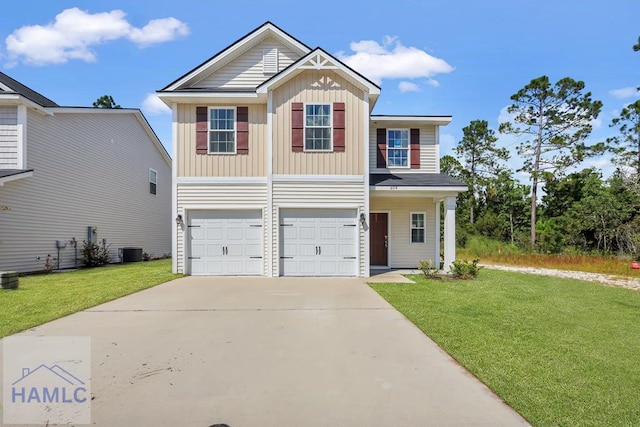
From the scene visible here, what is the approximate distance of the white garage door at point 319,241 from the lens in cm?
1173

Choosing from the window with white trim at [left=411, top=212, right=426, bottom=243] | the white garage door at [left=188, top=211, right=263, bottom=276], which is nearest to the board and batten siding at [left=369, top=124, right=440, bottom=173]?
the window with white trim at [left=411, top=212, right=426, bottom=243]

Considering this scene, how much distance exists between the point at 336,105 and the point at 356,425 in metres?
10.1

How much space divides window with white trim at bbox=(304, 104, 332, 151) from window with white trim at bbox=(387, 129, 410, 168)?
332 cm

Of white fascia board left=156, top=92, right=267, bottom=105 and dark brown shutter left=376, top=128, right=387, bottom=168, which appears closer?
white fascia board left=156, top=92, right=267, bottom=105

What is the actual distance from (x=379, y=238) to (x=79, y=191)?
39.9ft

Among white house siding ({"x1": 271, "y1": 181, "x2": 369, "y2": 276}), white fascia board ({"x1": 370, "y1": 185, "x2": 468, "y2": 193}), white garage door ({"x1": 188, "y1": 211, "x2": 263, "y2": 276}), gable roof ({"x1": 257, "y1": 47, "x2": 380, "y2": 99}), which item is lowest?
white garage door ({"x1": 188, "y1": 211, "x2": 263, "y2": 276})

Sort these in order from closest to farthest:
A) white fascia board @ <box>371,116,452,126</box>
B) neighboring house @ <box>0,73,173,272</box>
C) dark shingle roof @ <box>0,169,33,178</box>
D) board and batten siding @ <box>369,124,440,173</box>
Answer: dark shingle roof @ <box>0,169,33,178</box> → neighboring house @ <box>0,73,173,272</box> → white fascia board @ <box>371,116,452,126</box> → board and batten siding @ <box>369,124,440,173</box>

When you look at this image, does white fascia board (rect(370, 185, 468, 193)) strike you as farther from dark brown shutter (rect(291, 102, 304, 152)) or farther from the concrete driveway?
the concrete driveway

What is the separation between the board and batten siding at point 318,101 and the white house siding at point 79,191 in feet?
28.2

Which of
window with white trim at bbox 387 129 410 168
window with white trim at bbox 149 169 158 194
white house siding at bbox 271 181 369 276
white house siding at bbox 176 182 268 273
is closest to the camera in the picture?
white house siding at bbox 271 181 369 276

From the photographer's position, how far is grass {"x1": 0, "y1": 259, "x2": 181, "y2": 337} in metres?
6.19

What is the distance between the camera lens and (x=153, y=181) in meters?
20.9

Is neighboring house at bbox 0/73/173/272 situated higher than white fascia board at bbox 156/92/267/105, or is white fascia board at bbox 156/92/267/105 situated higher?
white fascia board at bbox 156/92/267/105

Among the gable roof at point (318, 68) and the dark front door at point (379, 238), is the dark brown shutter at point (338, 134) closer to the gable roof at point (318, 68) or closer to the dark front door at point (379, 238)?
the gable roof at point (318, 68)
